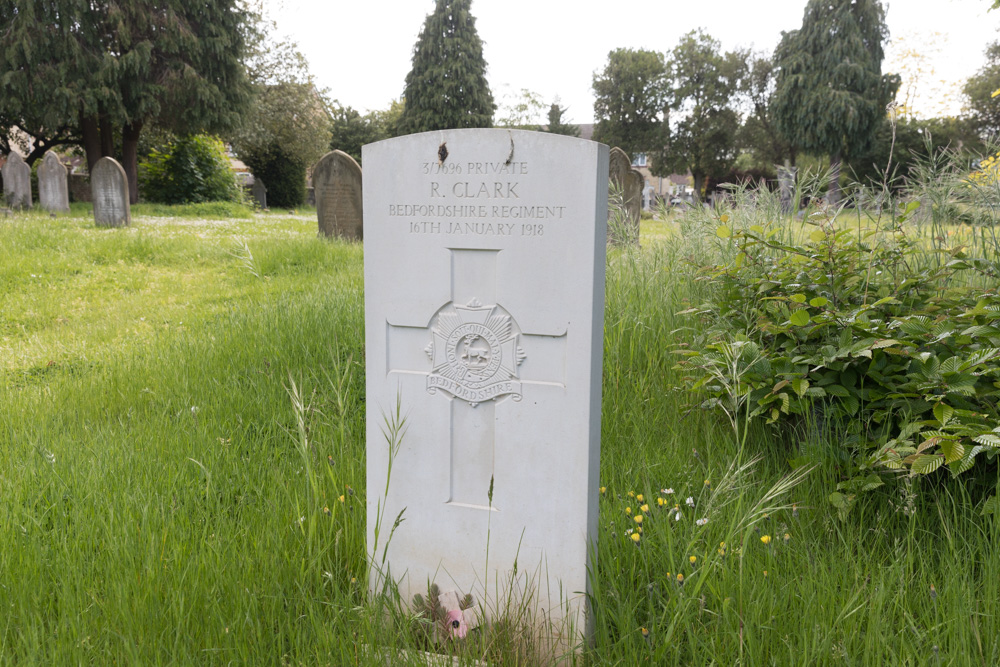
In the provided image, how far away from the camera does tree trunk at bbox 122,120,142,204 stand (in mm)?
19172

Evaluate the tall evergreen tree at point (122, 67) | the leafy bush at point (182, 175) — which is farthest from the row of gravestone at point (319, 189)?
the leafy bush at point (182, 175)

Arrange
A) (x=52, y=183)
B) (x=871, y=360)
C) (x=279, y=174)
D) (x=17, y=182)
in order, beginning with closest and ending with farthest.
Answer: (x=871, y=360)
(x=17, y=182)
(x=52, y=183)
(x=279, y=174)

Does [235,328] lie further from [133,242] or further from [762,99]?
[762,99]

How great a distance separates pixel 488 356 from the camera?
6.13ft

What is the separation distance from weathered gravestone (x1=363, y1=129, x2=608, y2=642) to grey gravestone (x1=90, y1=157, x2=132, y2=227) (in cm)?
1215

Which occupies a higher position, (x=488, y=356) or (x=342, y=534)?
(x=488, y=356)

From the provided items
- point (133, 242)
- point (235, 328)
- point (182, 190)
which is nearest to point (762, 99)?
point (182, 190)

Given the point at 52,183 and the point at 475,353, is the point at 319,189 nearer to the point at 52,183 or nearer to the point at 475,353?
the point at 52,183

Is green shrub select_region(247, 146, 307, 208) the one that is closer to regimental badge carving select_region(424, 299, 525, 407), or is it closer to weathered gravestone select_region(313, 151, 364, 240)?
weathered gravestone select_region(313, 151, 364, 240)

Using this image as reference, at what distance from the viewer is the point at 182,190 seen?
Result: 21281 millimetres

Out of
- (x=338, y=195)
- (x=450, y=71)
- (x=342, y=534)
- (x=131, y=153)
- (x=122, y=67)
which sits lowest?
(x=342, y=534)

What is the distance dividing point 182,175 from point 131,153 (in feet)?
6.49

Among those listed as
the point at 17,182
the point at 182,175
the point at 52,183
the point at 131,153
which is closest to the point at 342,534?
the point at 52,183

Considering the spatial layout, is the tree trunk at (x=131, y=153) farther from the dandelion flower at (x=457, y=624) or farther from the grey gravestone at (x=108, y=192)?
the dandelion flower at (x=457, y=624)
